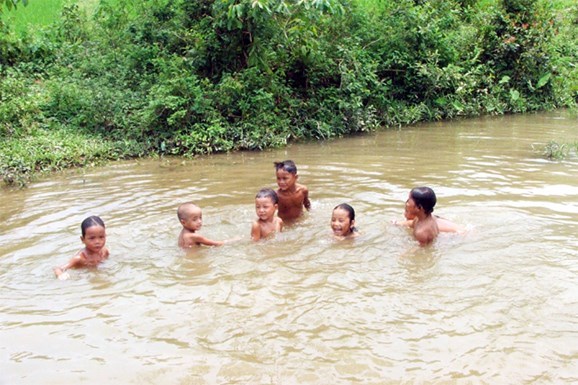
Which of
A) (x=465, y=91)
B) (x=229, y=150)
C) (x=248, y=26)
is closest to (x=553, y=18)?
(x=465, y=91)

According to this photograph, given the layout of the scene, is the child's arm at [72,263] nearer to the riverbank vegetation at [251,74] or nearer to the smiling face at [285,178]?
the smiling face at [285,178]

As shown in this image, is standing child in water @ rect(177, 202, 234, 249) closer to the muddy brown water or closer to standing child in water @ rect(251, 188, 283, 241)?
the muddy brown water

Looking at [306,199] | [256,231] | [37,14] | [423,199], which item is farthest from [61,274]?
[37,14]

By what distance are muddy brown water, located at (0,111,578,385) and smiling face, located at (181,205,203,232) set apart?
0.28 m

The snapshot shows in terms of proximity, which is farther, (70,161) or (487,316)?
(70,161)

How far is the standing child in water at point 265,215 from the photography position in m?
6.07

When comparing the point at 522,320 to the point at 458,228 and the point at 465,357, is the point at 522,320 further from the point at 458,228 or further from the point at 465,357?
the point at 458,228

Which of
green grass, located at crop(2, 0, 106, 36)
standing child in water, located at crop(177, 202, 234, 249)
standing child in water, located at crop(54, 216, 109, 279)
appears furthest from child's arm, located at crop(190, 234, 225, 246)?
green grass, located at crop(2, 0, 106, 36)

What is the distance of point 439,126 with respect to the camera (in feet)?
42.0

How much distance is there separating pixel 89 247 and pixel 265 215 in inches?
68.1

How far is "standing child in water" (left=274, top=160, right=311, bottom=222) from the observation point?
6.49 m

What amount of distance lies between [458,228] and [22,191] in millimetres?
5735

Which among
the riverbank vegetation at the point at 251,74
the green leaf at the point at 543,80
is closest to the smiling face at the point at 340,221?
the riverbank vegetation at the point at 251,74

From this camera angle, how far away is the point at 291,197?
6.73 m
